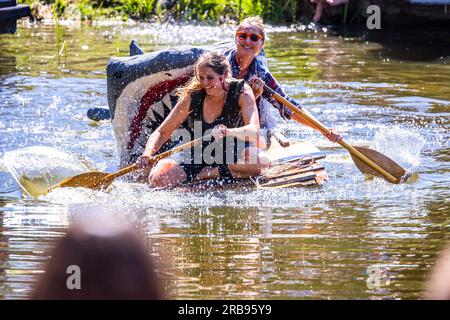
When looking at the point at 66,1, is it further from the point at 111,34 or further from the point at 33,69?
the point at 33,69

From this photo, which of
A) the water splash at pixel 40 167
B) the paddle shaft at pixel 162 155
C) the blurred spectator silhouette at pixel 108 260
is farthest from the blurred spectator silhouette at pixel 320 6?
the blurred spectator silhouette at pixel 108 260

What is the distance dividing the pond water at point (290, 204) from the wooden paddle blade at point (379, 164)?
91mm

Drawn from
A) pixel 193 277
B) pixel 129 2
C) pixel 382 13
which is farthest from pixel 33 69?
pixel 193 277

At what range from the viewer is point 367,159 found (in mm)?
6945

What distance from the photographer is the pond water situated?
4.60 m

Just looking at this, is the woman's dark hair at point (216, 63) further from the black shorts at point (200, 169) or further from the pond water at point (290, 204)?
the pond water at point (290, 204)

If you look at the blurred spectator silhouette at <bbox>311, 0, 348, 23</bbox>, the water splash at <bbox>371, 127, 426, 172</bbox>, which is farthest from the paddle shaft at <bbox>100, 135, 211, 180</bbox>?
the blurred spectator silhouette at <bbox>311, 0, 348, 23</bbox>

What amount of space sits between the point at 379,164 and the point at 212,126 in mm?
1271

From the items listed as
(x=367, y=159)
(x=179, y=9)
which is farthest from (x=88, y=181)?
(x=179, y=9)

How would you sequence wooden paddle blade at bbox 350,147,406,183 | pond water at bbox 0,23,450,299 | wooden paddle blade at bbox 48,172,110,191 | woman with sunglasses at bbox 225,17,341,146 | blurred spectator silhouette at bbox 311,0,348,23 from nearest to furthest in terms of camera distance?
pond water at bbox 0,23,450,299
wooden paddle blade at bbox 48,172,110,191
woman with sunglasses at bbox 225,17,341,146
wooden paddle blade at bbox 350,147,406,183
blurred spectator silhouette at bbox 311,0,348,23

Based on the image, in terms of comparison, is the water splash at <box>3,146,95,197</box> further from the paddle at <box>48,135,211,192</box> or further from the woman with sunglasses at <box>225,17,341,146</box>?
the woman with sunglasses at <box>225,17,341,146</box>

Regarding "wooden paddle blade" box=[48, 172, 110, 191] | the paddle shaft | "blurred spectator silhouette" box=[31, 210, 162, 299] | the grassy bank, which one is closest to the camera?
"blurred spectator silhouette" box=[31, 210, 162, 299]

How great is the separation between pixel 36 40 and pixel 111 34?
1.17 meters

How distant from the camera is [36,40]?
47.7ft
